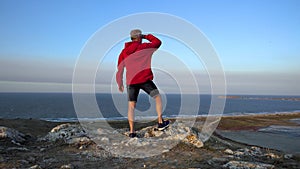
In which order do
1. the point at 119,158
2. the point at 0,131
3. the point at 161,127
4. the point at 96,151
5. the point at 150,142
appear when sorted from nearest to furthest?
the point at 119,158 → the point at 96,151 → the point at 150,142 → the point at 0,131 → the point at 161,127

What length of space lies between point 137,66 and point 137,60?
0.15 meters

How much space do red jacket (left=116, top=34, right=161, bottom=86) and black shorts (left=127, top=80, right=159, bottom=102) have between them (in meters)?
0.11

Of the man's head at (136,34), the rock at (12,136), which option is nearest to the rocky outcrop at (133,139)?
the rock at (12,136)

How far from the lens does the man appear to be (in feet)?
21.0

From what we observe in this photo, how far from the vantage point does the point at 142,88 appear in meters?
6.67

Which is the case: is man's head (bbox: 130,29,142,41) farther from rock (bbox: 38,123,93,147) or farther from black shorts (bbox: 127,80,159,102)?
rock (bbox: 38,123,93,147)

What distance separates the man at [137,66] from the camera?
640cm

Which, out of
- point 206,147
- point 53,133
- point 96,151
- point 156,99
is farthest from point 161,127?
point 53,133

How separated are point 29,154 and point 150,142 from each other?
8.61 feet

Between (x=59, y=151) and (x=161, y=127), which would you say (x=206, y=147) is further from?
(x=59, y=151)

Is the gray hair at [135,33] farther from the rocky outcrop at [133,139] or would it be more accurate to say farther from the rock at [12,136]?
the rock at [12,136]

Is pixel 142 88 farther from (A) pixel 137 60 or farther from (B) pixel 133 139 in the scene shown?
(B) pixel 133 139

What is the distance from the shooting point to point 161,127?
23.1 ft

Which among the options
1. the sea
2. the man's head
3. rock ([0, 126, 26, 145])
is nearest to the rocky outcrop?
rock ([0, 126, 26, 145])
